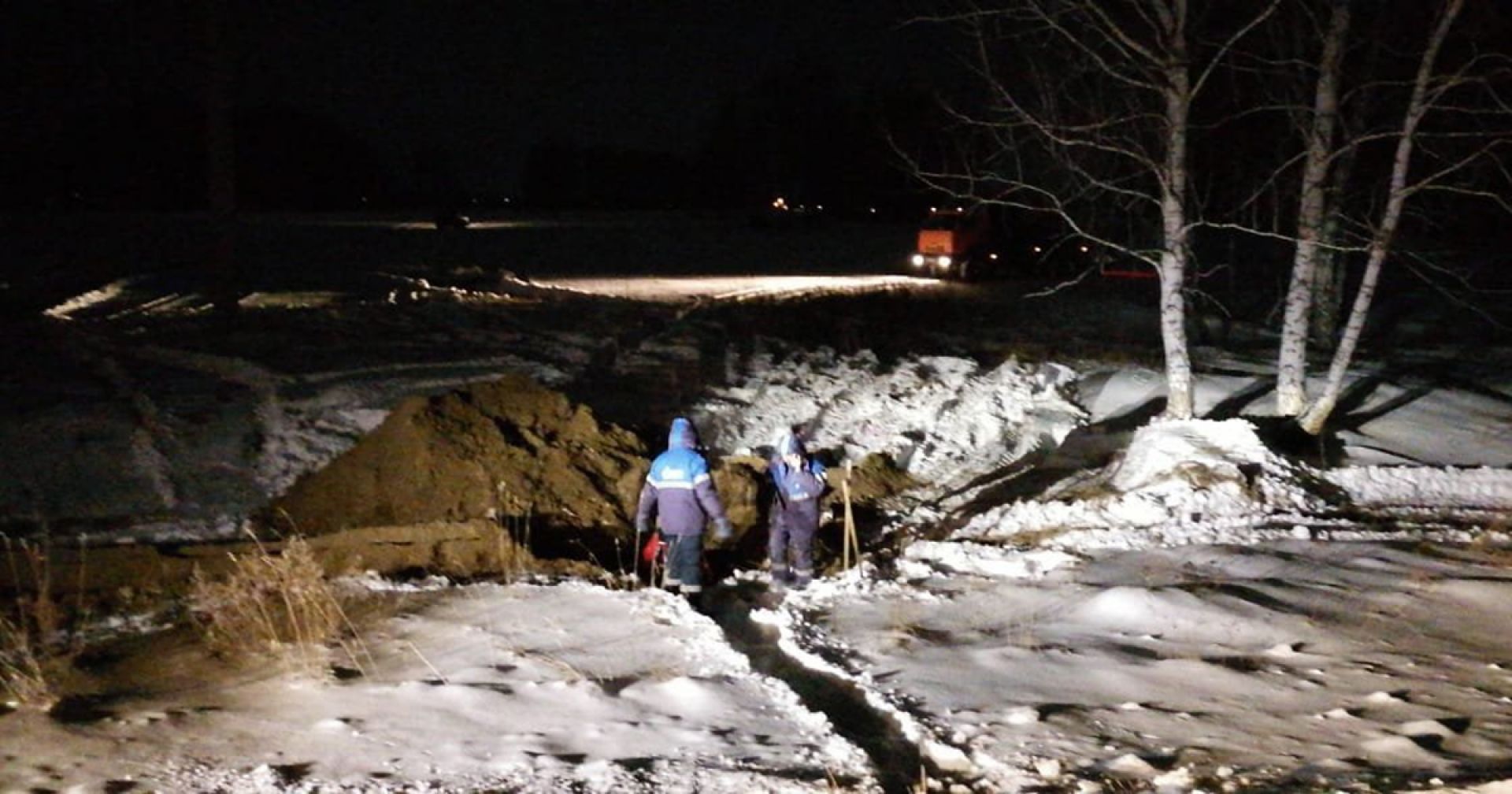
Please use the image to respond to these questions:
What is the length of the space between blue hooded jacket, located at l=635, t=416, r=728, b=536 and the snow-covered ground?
1.77ft

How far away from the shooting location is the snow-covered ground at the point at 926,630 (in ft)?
18.5

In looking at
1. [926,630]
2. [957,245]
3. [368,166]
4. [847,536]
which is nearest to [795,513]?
[847,536]

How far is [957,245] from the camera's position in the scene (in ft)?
116

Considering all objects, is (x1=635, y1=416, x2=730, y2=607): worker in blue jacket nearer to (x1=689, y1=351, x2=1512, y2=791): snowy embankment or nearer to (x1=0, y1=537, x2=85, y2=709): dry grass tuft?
(x1=689, y1=351, x2=1512, y2=791): snowy embankment

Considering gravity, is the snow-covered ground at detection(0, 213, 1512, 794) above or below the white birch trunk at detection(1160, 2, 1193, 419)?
below

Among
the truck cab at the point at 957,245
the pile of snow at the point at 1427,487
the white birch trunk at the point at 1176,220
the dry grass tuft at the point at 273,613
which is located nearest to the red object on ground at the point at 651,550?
the dry grass tuft at the point at 273,613

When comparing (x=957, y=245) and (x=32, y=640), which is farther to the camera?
(x=957, y=245)

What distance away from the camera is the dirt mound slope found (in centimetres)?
1123

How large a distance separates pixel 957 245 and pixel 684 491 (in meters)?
27.5

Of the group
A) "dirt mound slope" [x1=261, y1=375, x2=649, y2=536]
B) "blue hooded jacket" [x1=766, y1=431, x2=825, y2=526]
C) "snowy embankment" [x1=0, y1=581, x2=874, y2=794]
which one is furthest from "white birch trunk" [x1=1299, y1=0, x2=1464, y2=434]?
"snowy embankment" [x1=0, y1=581, x2=874, y2=794]

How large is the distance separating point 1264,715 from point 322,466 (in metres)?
9.59

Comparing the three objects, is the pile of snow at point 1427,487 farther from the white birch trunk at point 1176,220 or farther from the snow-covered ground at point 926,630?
the white birch trunk at point 1176,220

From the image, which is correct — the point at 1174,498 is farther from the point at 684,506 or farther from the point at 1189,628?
the point at 684,506

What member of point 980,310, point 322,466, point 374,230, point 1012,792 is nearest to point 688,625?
point 1012,792
